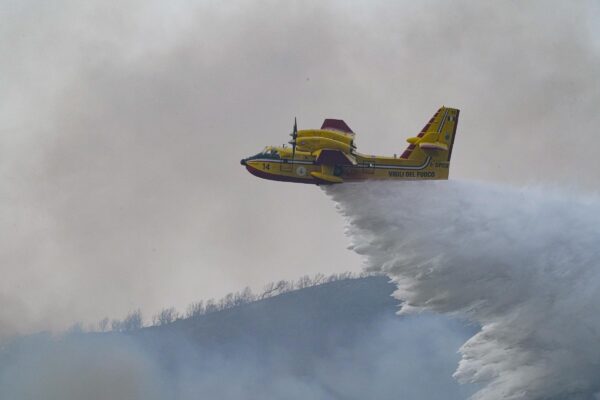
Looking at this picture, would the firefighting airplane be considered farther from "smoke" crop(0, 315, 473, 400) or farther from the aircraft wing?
"smoke" crop(0, 315, 473, 400)

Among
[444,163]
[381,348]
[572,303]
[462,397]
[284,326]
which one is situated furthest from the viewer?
[284,326]

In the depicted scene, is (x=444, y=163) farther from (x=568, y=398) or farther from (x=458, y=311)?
(x=568, y=398)

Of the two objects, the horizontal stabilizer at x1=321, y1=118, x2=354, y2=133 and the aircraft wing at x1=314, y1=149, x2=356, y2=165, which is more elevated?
the horizontal stabilizer at x1=321, y1=118, x2=354, y2=133

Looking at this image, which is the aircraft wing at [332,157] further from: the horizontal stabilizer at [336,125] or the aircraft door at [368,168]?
the horizontal stabilizer at [336,125]

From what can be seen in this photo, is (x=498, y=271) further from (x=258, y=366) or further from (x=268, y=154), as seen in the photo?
(x=258, y=366)

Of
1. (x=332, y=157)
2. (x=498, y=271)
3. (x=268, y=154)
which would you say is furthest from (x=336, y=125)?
(x=498, y=271)

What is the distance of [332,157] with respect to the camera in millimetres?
48438

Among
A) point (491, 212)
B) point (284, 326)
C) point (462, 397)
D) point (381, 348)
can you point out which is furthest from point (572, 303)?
point (284, 326)

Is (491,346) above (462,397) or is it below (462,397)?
below

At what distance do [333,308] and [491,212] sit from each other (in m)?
99.1

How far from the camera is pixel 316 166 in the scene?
48.7 meters

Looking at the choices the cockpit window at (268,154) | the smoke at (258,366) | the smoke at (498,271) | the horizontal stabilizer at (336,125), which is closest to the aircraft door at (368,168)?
the smoke at (498,271)

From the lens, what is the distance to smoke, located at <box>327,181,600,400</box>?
47188 mm

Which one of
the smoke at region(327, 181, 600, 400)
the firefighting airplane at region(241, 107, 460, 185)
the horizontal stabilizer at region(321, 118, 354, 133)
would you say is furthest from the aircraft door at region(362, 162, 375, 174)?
the horizontal stabilizer at region(321, 118, 354, 133)
